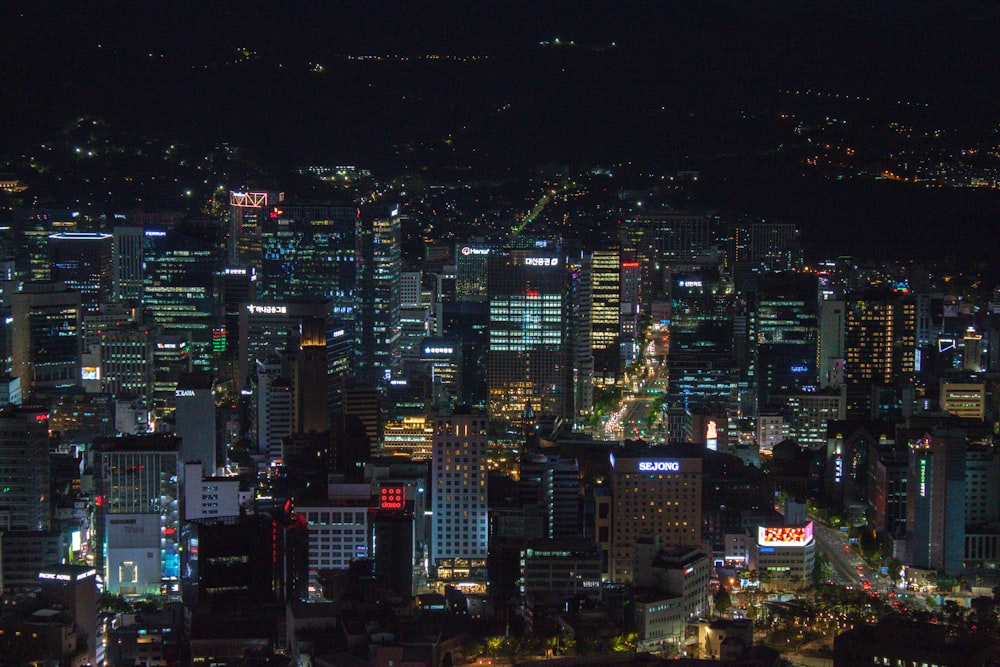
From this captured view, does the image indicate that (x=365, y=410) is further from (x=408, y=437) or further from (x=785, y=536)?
(x=785, y=536)

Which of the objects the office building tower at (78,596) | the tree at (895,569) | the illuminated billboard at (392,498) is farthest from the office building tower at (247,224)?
the office building tower at (78,596)

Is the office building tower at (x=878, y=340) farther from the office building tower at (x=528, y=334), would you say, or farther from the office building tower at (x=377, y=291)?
the office building tower at (x=377, y=291)

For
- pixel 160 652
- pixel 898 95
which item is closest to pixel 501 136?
pixel 898 95

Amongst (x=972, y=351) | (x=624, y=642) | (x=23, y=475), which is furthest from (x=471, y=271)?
(x=624, y=642)

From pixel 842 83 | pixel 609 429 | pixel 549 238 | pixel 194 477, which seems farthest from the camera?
pixel 549 238

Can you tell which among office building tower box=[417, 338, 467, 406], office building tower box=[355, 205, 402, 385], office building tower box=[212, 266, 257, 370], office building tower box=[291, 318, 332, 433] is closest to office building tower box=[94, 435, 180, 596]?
office building tower box=[291, 318, 332, 433]

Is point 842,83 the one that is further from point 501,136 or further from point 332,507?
point 332,507
